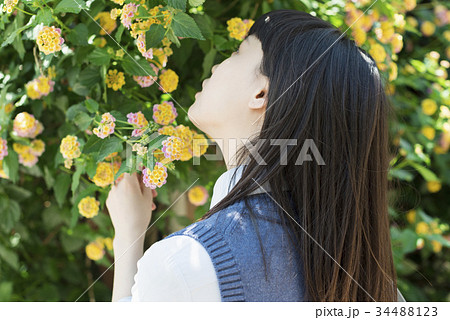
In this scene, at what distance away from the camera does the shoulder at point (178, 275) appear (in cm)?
71

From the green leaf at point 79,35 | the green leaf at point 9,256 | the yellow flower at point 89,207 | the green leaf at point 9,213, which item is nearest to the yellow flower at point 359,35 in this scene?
the green leaf at point 79,35

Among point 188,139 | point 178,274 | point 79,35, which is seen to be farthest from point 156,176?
point 79,35

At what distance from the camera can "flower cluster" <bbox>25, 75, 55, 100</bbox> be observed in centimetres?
122

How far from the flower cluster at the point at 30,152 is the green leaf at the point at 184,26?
557mm

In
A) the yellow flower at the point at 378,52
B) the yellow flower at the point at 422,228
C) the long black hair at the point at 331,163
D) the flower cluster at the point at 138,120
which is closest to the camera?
the long black hair at the point at 331,163

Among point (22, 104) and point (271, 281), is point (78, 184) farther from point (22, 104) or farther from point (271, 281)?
point (271, 281)

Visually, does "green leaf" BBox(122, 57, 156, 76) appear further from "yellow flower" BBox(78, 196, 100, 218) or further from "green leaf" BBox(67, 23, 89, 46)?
"yellow flower" BBox(78, 196, 100, 218)

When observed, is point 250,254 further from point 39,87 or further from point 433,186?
point 433,186

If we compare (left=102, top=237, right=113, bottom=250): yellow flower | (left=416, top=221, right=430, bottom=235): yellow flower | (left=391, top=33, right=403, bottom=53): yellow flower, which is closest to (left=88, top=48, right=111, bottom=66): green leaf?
(left=102, top=237, right=113, bottom=250): yellow flower

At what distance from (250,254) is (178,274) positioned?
0.37 ft

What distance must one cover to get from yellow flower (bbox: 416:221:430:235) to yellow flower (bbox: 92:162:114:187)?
A: 4.01ft

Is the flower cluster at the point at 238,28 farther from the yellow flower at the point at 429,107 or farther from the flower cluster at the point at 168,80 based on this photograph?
the yellow flower at the point at 429,107

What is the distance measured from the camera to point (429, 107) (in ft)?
6.31
